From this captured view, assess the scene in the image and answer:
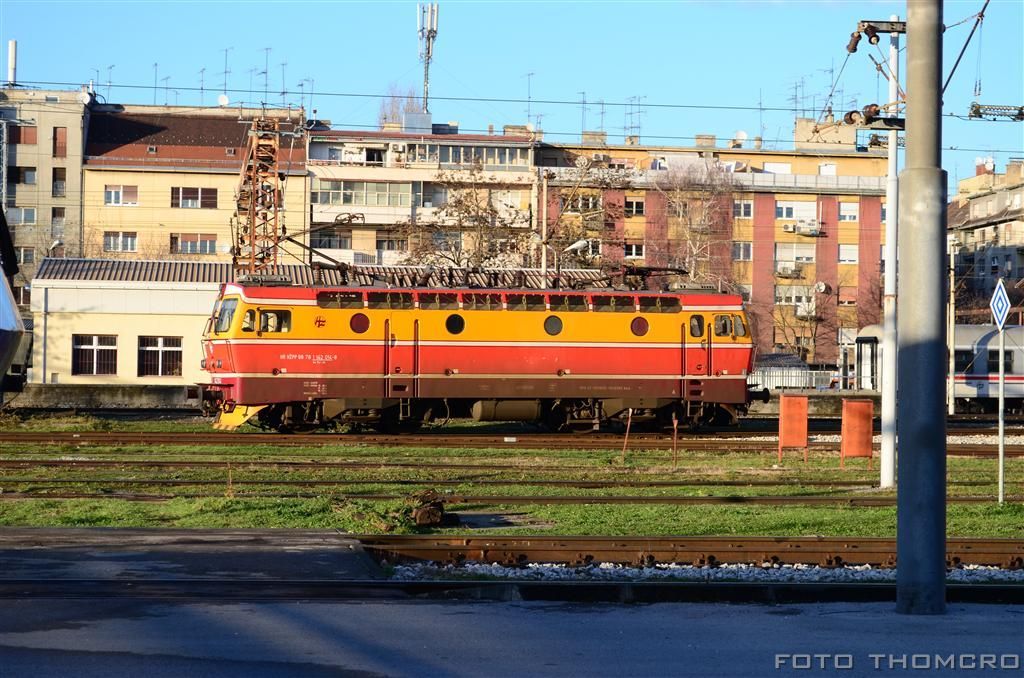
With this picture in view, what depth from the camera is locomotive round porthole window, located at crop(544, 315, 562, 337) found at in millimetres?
29828

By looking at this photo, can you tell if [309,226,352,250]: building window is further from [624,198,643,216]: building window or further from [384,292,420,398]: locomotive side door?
[384,292,420,398]: locomotive side door

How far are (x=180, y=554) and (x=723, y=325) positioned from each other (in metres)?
20.6

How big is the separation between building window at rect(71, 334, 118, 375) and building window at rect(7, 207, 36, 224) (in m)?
43.7

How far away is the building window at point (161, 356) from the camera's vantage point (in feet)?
139

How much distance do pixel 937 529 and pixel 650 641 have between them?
2511 millimetres

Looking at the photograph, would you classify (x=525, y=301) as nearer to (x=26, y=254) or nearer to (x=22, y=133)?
(x=22, y=133)

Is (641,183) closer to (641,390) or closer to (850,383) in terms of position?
(850,383)

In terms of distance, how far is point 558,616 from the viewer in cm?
995

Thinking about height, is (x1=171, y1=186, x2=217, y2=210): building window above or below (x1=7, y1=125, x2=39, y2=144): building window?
below

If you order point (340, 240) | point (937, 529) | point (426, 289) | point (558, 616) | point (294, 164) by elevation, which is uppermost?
point (294, 164)

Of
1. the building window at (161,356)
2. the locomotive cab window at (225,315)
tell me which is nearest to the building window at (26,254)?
the building window at (161,356)

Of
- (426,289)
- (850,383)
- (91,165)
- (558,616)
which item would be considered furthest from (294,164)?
(558,616)

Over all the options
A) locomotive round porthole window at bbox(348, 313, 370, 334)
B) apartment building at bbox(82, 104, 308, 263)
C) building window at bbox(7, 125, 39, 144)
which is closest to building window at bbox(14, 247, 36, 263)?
apartment building at bbox(82, 104, 308, 263)

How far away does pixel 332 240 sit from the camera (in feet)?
248
